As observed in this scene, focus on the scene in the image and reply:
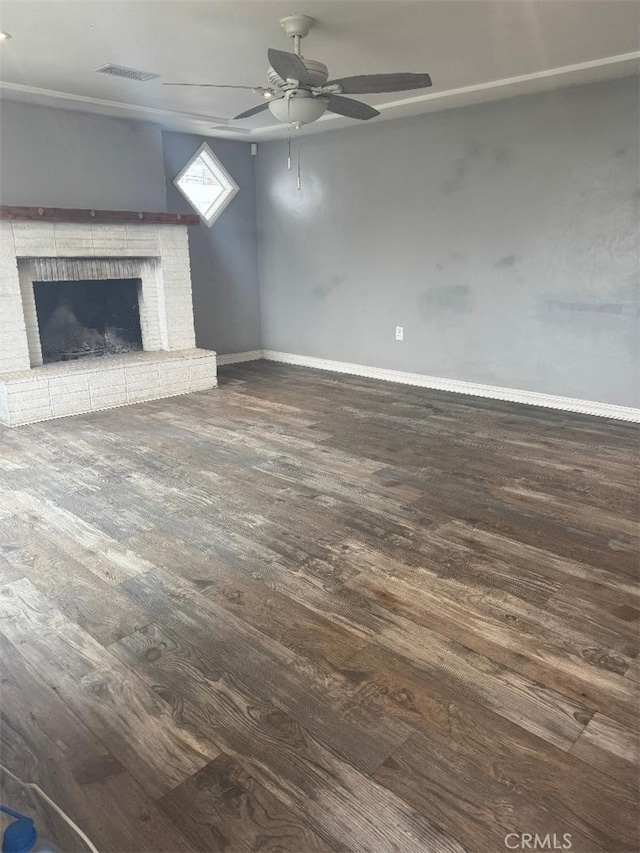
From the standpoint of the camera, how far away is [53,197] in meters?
4.95

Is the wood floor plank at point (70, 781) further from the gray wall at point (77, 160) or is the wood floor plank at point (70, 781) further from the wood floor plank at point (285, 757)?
the gray wall at point (77, 160)

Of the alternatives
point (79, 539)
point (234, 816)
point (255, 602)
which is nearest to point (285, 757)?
point (234, 816)

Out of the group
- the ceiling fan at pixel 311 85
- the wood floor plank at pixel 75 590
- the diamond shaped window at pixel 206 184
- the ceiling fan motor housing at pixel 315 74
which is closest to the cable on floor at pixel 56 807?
the wood floor plank at pixel 75 590

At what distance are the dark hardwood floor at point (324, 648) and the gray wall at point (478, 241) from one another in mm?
1331

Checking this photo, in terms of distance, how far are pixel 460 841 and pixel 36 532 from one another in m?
2.20

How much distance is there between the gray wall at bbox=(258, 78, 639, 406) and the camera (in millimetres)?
4230

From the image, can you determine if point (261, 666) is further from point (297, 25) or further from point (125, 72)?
point (125, 72)

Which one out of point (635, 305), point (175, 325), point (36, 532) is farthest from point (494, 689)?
point (175, 325)

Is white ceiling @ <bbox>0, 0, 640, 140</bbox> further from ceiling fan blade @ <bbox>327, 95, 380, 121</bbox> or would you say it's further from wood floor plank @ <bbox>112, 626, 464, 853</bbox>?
wood floor plank @ <bbox>112, 626, 464, 853</bbox>

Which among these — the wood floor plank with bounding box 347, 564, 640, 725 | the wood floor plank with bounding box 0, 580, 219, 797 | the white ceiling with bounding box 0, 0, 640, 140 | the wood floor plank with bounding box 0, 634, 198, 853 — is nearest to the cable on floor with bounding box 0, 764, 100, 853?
the wood floor plank with bounding box 0, 634, 198, 853

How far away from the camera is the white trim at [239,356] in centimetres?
661

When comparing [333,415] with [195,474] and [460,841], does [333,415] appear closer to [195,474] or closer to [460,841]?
[195,474]

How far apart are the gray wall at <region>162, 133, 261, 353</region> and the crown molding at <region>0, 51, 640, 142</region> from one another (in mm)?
436

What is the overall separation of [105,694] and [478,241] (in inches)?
174
